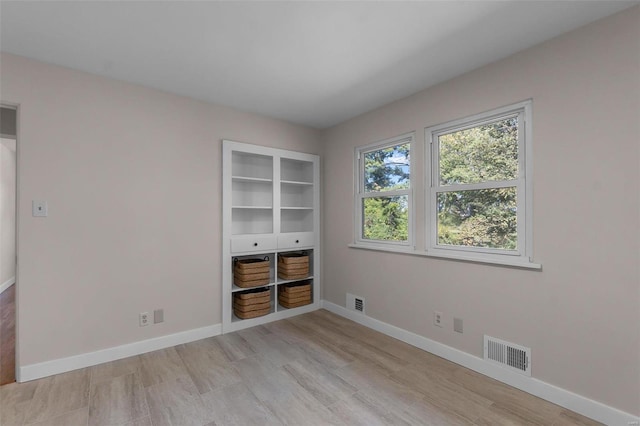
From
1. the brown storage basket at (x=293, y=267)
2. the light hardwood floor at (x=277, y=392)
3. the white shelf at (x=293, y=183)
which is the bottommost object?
the light hardwood floor at (x=277, y=392)

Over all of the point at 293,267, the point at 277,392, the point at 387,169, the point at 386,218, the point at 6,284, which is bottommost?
the point at 277,392

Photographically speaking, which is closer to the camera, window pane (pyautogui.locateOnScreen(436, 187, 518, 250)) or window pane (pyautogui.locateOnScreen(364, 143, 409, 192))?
window pane (pyautogui.locateOnScreen(436, 187, 518, 250))

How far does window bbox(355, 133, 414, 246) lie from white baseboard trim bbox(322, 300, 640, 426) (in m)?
0.95

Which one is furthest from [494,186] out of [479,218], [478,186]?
[479,218]

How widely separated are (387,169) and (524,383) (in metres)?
2.25

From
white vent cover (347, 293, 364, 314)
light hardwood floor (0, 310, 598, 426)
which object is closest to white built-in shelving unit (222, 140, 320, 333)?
white vent cover (347, 293, 364, 314)

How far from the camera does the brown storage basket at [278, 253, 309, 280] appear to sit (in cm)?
370

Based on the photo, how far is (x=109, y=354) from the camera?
8.36ft

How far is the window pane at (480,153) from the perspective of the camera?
7.50ft

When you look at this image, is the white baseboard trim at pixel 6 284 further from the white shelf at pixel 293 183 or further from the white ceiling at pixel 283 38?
the white shelf at pixel 293 183

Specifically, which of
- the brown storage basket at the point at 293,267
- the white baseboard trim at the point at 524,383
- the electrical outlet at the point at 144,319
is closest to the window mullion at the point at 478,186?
the white baseboard trim at the point at 524,383

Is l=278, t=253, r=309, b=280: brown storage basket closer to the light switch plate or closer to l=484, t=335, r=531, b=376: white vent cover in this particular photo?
l=484, t=335, r=531, b=376: white vent cover

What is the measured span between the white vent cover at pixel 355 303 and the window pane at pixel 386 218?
756 millimetres

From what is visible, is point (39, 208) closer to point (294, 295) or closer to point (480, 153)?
point (294, 295)
